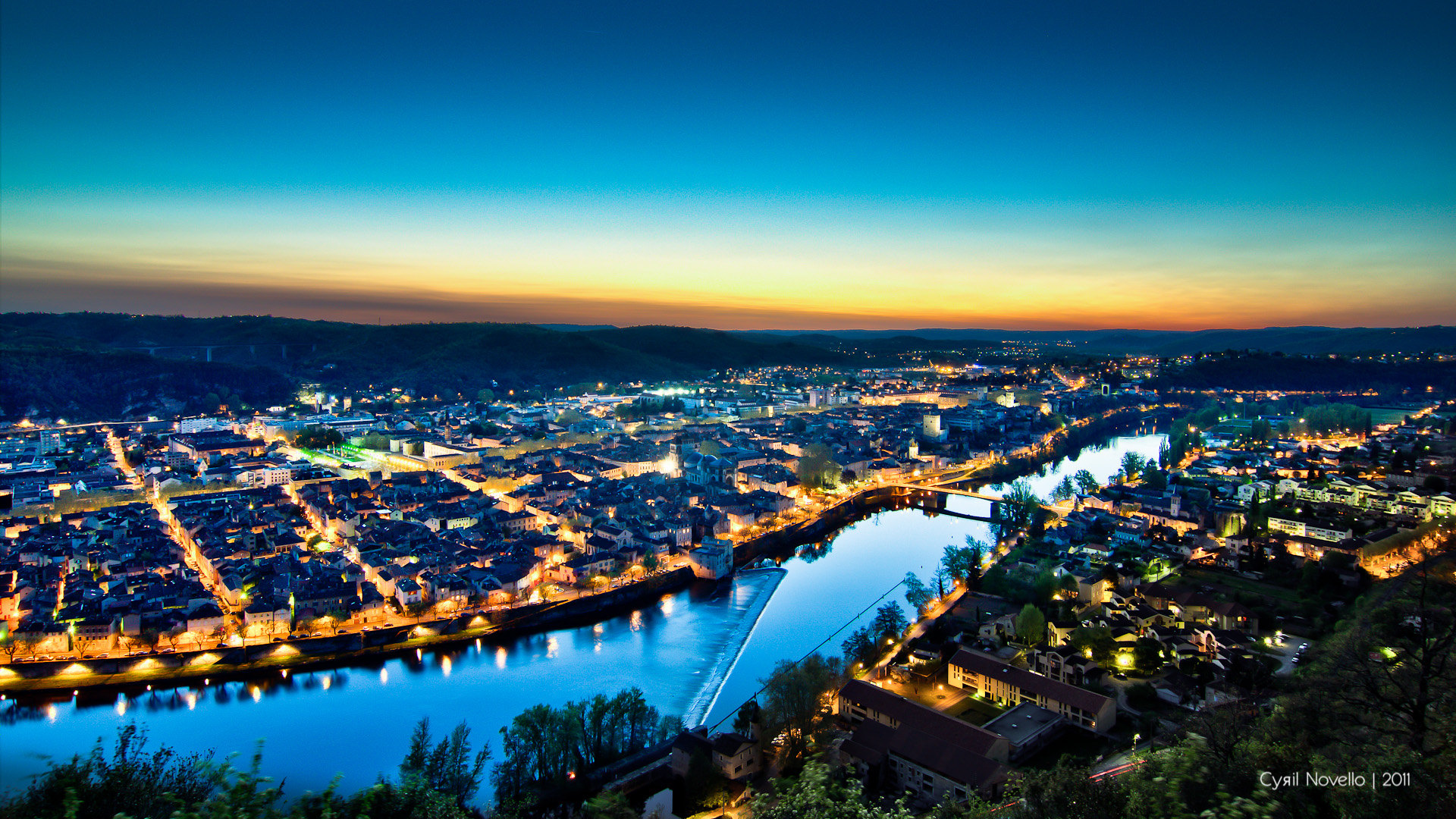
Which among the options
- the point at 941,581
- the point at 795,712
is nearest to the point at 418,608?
the point at 795,712

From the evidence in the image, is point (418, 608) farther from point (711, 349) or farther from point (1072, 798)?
point (711, 349)

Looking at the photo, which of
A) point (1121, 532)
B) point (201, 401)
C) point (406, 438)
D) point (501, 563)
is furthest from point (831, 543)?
point (201, 401)

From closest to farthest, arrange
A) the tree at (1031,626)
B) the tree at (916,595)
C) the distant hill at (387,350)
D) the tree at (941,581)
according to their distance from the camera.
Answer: the tree at (1031,626) → the tree at (916,595) → the tree at (941,581) → the distant hill at (387,350)

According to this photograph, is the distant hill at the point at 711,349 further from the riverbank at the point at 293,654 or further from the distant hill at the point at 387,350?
the riverbank at the point at 293,654

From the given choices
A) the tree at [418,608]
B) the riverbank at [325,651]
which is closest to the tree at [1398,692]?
the riverbank at [325,651]

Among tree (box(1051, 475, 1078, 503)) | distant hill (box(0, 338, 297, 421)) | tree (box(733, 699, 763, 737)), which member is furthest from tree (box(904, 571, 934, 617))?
distant hill (box(0, 338, 297, 421))

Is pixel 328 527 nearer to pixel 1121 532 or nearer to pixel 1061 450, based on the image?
pixel 1121 532
